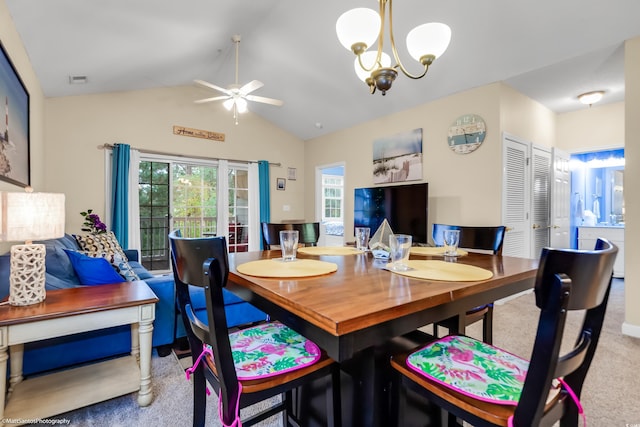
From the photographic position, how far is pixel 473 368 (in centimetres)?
98

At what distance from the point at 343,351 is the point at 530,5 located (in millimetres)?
3028

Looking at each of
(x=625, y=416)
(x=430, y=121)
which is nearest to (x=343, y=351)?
(x=625, y=416)

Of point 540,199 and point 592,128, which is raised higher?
point 592,128

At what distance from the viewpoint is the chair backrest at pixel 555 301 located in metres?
0.64

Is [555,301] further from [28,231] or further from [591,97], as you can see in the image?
[591,97]

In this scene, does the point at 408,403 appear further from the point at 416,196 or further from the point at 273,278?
the point at 416,196

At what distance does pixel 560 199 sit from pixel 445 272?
4.06 m

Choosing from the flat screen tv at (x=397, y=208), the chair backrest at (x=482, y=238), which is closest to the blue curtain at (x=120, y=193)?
the flat screen tv at (x=397, y=208)

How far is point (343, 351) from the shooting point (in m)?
0.69

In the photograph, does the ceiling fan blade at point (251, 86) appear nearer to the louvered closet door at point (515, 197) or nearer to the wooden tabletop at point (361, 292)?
the wooden tabletop at point (361, 292)

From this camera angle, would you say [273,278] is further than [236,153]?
No

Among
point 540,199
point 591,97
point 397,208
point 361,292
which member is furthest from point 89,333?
point 591,97

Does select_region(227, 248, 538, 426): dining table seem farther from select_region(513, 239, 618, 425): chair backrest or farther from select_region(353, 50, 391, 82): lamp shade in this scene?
select_region(353, 50, 391, 82): lamp shade

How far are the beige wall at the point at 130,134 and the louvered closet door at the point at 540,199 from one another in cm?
390
